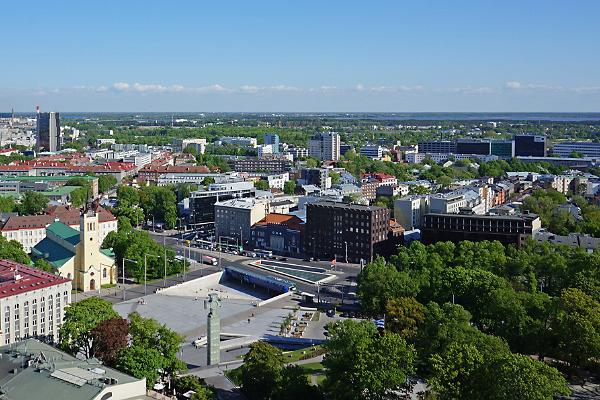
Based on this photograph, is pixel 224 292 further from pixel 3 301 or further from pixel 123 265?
pixel 3 301

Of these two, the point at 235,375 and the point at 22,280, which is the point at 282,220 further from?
the point at 235,375

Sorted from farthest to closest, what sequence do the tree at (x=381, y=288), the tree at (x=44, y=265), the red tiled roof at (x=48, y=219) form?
the red tiled roof at (x=48, y=219) → the tree at (x=44, y=265) → the tree at (x=381, y=288)

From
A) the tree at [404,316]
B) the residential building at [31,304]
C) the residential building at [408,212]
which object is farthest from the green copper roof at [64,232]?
the residential building at [408,212]

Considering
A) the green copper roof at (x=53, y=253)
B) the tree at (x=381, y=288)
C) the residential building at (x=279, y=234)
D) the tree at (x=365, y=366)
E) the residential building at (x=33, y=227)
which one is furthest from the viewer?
the residential building at (x=279, y=234)

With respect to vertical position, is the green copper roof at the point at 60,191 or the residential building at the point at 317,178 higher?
the residential building at the point at 317,178

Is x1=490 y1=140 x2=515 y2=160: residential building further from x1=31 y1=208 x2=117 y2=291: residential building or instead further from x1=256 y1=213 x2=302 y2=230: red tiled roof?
x1=31 y1=208 x2=117 y2=291: residential building

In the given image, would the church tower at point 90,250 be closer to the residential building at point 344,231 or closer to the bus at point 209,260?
the bus at point 209,260

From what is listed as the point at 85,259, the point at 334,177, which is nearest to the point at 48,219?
the point at 85,259
